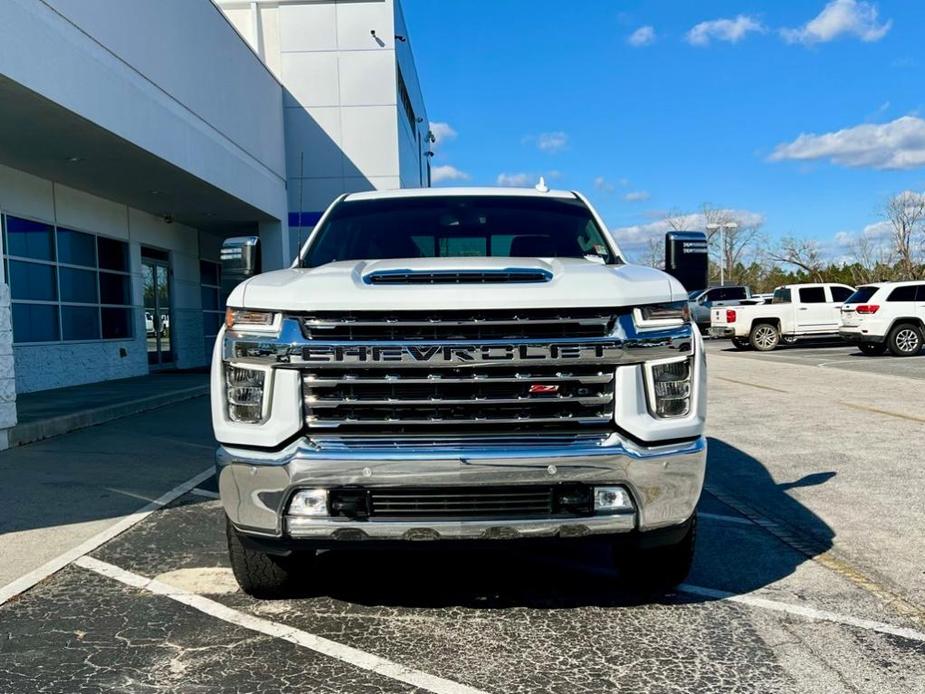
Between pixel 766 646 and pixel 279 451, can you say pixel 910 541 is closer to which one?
pixel 766 646

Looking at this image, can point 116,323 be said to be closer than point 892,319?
Yes

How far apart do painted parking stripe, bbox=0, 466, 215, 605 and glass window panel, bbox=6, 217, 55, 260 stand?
8.89 m

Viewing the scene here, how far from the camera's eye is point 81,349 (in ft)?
50.6

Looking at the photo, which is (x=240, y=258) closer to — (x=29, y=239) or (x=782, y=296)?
(x=29, y=239)

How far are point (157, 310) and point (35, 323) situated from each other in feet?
18.4

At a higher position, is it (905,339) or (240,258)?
(240,258)

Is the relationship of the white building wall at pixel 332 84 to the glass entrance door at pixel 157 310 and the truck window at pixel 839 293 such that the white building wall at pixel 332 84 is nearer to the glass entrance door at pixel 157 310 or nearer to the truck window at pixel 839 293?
the glass entrance door at pixel 157 310

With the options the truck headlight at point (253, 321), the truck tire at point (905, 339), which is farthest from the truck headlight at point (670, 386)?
the truck tire at point (905, 339)

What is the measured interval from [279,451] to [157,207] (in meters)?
16.5

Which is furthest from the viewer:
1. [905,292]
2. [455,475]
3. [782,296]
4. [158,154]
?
[782,296]

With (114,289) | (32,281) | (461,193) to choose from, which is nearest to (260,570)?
(461,193)

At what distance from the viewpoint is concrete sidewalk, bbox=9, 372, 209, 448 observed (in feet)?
30.1

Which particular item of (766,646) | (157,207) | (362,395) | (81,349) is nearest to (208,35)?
(157,207)

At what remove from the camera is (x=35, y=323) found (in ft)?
46.0
